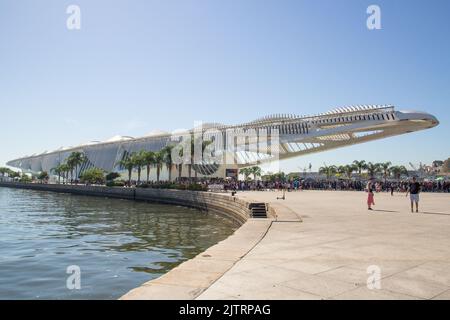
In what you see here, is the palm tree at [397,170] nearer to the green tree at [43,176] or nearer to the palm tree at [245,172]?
the palm tree at [245,172]

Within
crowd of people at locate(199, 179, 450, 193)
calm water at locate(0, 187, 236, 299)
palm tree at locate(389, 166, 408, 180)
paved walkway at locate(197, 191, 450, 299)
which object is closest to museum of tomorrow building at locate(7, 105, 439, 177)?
crowd of people at locate(199, 179, 450, 193)

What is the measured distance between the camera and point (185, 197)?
38656 mm

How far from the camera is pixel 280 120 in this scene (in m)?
71.6

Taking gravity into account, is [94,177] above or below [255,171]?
below

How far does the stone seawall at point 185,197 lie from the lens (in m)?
22.9

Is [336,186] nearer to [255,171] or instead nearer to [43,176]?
[255,171]

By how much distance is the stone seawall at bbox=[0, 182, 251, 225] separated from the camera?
75.3 ft

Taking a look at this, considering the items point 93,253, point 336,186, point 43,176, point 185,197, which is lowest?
point 93,253

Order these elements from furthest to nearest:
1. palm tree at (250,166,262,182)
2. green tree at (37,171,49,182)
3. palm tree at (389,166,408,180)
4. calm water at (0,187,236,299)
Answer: palm tree at (250,166,262,182)
palm tree at (389,166,408,180)
green tree at (37,171,49,182)
calm water at (0,187,236,299)

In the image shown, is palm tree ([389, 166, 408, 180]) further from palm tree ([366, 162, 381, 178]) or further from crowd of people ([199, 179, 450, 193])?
crowd of people ([199, 179, 450, 193])

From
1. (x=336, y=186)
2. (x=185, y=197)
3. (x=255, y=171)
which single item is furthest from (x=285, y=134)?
(x=255, y=171)
